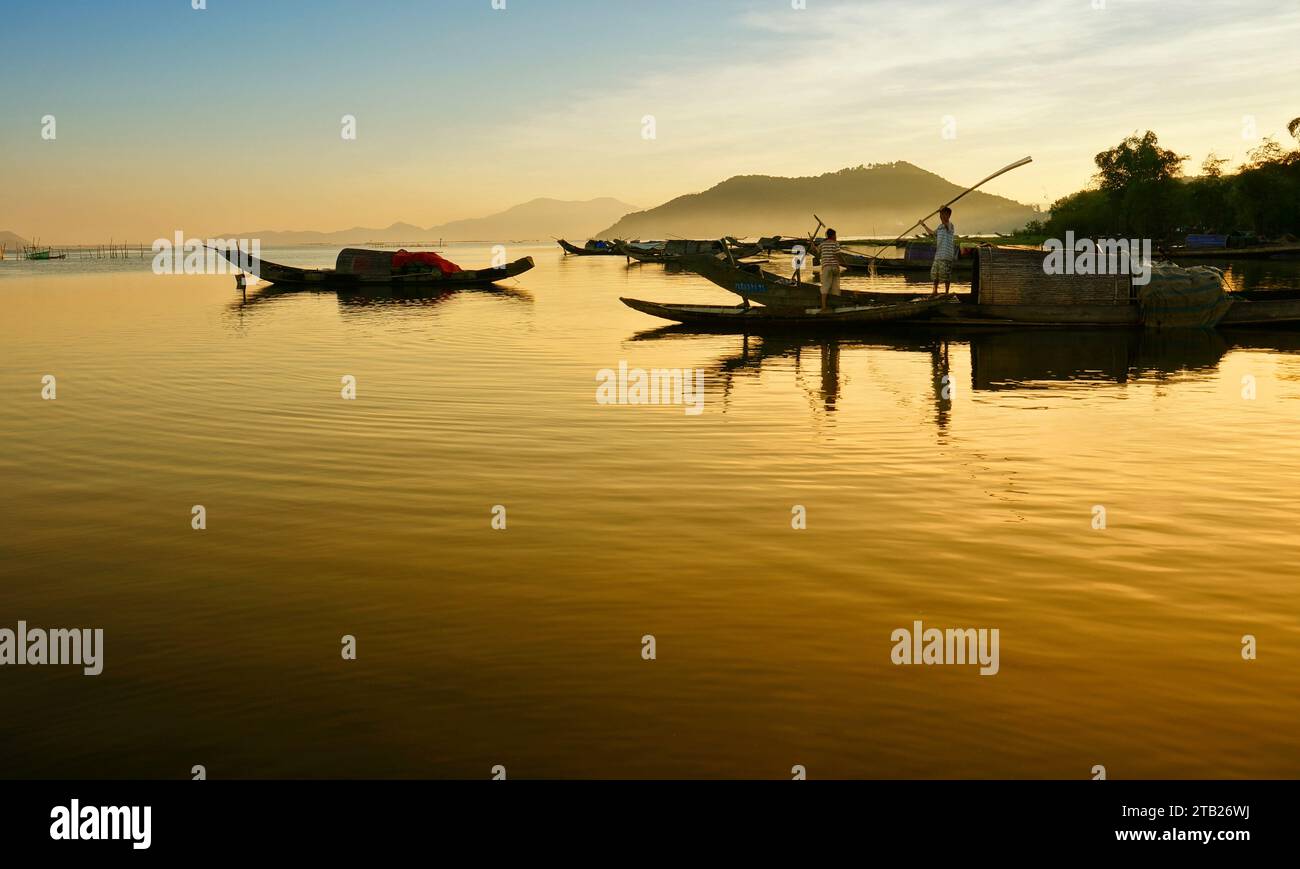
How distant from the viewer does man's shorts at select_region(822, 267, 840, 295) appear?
26.5m

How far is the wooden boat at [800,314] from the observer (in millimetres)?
26438

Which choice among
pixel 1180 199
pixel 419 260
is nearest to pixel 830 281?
pixel 419 260

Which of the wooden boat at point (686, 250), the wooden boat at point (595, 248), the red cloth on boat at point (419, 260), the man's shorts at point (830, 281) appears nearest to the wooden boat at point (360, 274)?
the red cloth on boat at point (419, 260)

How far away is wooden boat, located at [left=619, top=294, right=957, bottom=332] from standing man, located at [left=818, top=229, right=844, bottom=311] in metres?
0.51

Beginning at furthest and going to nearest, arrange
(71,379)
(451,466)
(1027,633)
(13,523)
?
1. (71,379)
2. (451,466)
3. (13,523)
4. (1027,633)

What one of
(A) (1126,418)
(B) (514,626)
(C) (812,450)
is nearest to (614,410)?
(C) (812,450)

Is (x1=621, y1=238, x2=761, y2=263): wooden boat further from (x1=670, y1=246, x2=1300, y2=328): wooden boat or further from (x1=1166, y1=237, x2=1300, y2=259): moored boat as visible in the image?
(x1=670, y1=246, x2=1300, y2=328): wooden boat

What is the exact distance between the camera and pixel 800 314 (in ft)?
90.0

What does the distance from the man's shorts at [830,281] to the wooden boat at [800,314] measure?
487mm

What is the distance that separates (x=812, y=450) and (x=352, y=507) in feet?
18.8

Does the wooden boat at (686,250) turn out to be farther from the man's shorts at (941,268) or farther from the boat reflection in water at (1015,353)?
the boat reflection in water at (1015,353)

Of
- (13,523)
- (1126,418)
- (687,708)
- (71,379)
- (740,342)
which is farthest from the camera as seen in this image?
(740,342)

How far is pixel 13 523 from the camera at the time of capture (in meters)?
9.98
